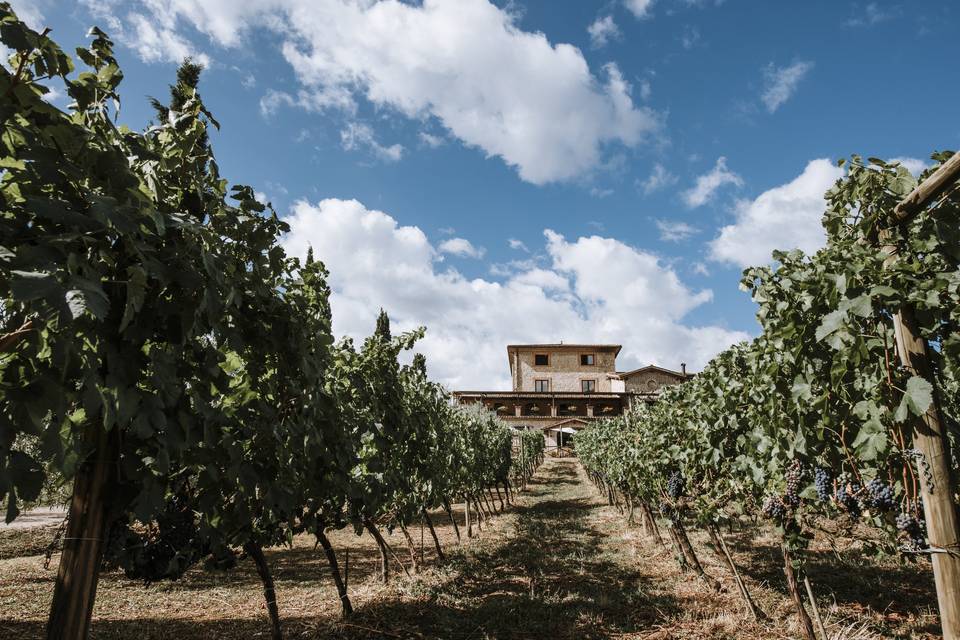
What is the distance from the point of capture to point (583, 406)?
41844 millimetres

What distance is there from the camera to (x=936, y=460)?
7.41ft

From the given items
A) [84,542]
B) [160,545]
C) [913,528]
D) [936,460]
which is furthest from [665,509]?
[84,542]

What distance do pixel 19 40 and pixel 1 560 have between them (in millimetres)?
11865

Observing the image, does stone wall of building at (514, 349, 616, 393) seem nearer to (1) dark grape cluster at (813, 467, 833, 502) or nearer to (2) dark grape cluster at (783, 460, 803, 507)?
(2) dark grape cluster at (783, 460, 803, 507)

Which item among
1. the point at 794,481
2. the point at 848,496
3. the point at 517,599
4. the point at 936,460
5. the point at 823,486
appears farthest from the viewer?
the point at 517,599

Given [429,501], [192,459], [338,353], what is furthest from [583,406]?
[192,459]

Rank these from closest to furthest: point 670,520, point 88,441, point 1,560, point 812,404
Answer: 1. point 88,441
2. point 812,404
3. point 670,520
4. point 1,560

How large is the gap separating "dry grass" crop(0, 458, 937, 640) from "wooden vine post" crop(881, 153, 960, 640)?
98.9 inches

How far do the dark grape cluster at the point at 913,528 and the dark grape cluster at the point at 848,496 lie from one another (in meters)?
0.39

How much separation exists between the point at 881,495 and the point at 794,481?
1.04m

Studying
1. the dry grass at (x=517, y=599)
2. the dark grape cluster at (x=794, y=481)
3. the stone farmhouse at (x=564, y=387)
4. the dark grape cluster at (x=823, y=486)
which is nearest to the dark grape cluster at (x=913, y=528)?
the dark grape cluster at (x=823, y=486)

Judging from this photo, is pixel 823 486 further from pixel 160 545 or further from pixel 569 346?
pixel 569 346

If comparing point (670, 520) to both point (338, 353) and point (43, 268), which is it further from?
point (43, 268)

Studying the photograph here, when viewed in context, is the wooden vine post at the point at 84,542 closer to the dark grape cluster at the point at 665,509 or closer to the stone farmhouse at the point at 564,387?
the dark grape cluster at the point at 665,509
